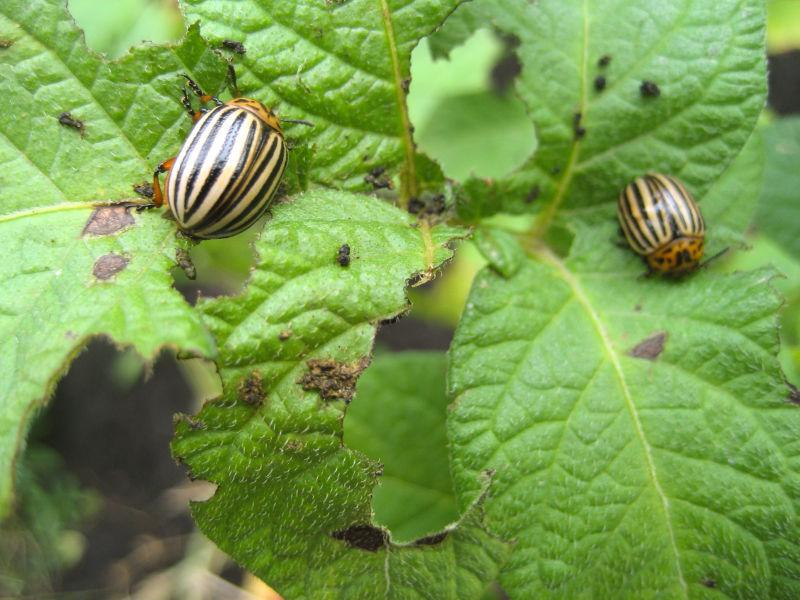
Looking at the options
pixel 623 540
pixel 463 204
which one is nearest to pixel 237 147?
pixel 463 204

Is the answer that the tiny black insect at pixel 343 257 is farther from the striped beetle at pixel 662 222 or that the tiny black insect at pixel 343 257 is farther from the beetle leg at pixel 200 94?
the striped beetle at pixel 662 222

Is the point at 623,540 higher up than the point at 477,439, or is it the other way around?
the point at 477,439

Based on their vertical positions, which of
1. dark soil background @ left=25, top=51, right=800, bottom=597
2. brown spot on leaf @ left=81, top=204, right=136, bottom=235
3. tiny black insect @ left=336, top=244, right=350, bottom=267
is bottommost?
dark soil background @ left=25, top=51, right=800, bottom=597

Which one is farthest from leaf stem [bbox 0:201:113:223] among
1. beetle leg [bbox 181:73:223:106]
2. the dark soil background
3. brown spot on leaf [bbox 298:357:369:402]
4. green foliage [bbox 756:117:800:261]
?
green foliage [bbox 756:117:800:261]

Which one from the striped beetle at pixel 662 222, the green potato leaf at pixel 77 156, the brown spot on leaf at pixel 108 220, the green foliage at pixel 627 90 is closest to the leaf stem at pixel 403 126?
the green foliage at pixel 627 90

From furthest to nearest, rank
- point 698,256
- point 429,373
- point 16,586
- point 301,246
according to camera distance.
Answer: point 16,586 < point 429,373 < point 698,256 < point 301,246

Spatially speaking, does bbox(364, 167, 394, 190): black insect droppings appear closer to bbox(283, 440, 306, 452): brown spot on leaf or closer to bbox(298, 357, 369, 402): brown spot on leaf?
bbox(298, 357, 369, 402): brown spot on leaf


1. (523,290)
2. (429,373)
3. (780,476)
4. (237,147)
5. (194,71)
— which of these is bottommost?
(429,373)

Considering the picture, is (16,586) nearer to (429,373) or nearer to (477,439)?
(429,373)
